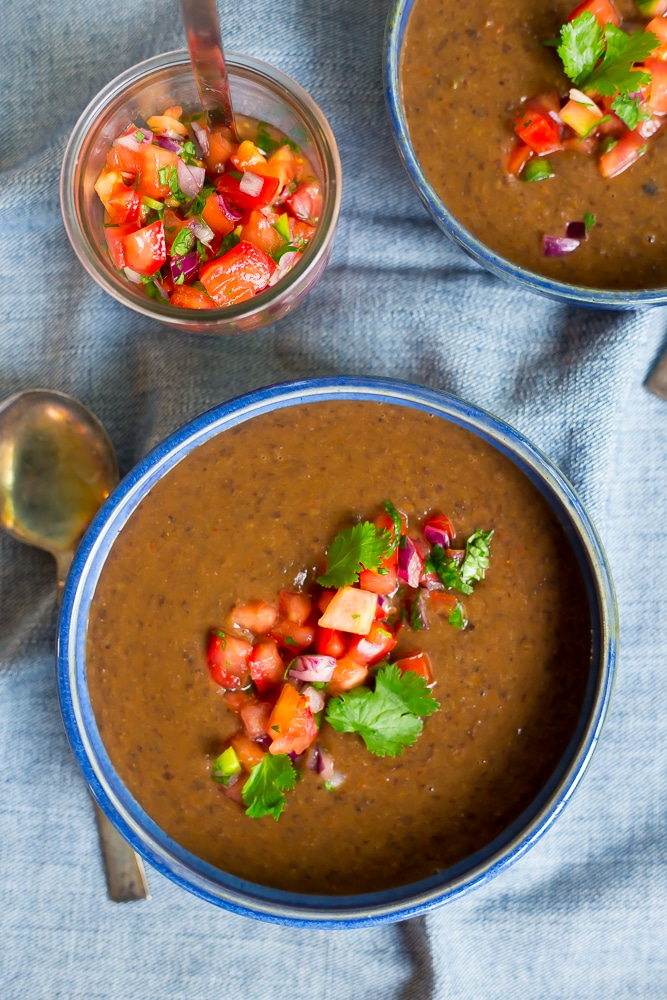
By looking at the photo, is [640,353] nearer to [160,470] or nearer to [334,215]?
[334,215]

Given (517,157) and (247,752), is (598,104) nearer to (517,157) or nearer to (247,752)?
(517,157)

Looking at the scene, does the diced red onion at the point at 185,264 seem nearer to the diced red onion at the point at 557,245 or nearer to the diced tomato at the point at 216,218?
the diced tomato at the point at 216,218

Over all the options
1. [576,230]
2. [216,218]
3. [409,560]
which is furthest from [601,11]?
[409,560]

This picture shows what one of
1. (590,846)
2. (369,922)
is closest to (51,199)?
(369,922)

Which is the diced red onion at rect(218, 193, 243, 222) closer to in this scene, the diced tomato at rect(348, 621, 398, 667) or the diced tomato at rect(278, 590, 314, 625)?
the diced tomato at rect(278, 590, 314, 625)

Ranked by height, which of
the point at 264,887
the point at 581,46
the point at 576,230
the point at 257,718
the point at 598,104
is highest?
the point at 581,46

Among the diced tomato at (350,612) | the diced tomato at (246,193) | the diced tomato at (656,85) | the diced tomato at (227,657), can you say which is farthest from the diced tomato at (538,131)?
the diced tomato at (227,657)
